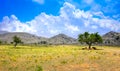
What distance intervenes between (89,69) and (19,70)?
887cm

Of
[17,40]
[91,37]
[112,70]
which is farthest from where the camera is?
[17,40]

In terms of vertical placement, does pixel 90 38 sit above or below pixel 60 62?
above

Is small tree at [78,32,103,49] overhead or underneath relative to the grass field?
overhead

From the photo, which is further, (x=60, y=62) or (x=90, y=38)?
(x=90, y=38)

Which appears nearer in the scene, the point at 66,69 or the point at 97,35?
the point at 66,69

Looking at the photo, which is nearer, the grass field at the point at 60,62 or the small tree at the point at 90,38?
the grass field at the point at 60,62

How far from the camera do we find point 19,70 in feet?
97.2

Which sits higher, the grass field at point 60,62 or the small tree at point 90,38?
the small tree at point 90,38

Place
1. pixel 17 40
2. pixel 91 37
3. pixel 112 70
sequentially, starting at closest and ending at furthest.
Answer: pixel 112 70
pixel 91 37
pixel 17 40

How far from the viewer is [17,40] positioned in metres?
152

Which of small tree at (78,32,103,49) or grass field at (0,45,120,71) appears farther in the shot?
small tree at (78,32,103,49)

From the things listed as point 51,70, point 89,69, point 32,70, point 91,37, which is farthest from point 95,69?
point 91,37

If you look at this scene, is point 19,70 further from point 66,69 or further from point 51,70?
point 66,69

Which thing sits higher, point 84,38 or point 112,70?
point 84,38
